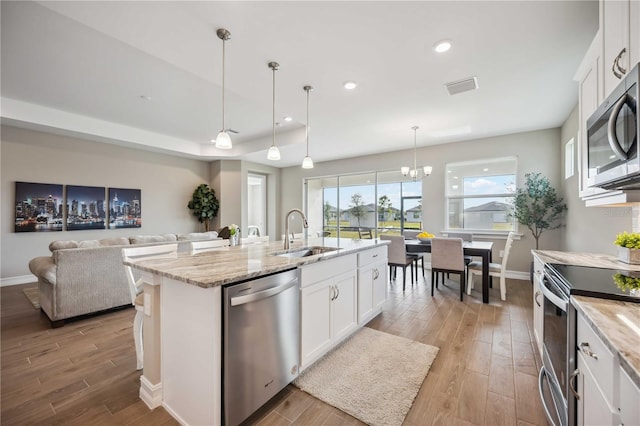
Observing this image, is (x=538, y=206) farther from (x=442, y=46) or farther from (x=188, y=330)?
(x=188, y=330)

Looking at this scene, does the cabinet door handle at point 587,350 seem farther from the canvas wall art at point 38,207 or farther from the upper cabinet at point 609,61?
the canvas wall art at point 38,207

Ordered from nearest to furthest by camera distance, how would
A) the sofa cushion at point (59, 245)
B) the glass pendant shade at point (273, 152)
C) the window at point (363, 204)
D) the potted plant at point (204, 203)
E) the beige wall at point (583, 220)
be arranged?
the beige wall at point (583, 220)
the glass pendant shade at point (273, 152)
the sofa cushion at point (59, 245)
the window at point (363, 204)
the potted plant at point (204, 203)

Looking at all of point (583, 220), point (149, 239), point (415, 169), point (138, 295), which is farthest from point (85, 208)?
point (583, 220)

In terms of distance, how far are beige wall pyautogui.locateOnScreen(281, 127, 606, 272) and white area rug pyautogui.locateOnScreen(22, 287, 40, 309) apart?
6520mm

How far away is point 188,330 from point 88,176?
18.6 feet

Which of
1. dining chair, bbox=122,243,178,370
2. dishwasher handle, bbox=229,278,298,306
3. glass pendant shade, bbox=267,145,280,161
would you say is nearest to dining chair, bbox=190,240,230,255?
dining chair, bbox=122,243,178,370

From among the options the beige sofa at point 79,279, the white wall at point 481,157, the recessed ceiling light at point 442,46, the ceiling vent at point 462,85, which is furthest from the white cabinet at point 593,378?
the white wall at point 481,157

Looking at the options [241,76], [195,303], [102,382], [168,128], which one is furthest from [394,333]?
[168,128]

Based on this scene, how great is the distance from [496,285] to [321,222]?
495 centimetres

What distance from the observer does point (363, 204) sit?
7367mm

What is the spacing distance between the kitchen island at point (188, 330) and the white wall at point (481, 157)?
16.1 ft

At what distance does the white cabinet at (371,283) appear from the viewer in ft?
8.95

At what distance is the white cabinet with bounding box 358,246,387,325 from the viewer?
2727 mm

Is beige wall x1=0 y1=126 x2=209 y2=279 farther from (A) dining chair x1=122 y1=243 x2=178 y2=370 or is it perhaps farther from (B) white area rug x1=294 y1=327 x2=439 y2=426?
(B) white area rug x1=294 y1=327 x2=439 y2=426
